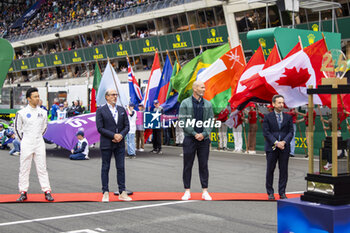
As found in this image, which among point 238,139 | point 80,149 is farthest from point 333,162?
point 238,139

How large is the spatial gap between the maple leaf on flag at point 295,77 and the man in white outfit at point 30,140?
6842mm

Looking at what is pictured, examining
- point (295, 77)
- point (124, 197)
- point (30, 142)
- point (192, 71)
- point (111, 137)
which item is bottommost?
point (124, 197)

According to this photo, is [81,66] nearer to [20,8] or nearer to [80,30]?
[80,30]

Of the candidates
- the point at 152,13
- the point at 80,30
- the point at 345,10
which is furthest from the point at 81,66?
the point at 345,10

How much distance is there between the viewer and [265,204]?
9062 mm

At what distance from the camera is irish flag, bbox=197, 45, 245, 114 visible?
1673 centimetres

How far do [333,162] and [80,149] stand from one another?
41.2 ft

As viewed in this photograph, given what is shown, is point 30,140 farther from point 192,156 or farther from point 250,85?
point 250,85

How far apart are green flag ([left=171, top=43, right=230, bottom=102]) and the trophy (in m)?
12.9

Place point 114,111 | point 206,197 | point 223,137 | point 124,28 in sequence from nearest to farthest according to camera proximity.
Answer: point 206,197 → point 114,111 → point 223,137 → point 124,28

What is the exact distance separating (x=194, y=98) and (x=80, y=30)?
166 feet

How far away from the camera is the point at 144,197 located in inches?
385

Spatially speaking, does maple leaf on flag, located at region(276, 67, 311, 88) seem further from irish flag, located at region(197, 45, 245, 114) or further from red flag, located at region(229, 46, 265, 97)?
irish flag, located at region(197, 45, 245, 114)

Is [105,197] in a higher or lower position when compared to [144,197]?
higher
